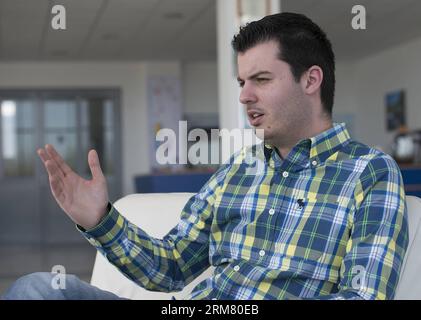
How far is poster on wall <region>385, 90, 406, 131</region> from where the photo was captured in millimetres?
7777

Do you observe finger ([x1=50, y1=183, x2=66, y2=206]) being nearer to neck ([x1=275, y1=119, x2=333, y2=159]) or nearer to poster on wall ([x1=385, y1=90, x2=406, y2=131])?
neck ([x1=275, y1=119, x2=333, y2=159])

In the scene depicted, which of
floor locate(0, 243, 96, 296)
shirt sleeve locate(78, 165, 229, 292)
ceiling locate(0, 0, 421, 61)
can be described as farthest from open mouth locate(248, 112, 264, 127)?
ceiling locate(0, 0, 421, 61)

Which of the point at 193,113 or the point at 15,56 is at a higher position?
the point at 15,56

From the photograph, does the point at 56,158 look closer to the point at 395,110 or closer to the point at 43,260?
the point at 43,260

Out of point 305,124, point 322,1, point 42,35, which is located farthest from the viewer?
point 42,35

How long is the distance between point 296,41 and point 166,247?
538 millimetres

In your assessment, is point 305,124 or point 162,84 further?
point 162,84

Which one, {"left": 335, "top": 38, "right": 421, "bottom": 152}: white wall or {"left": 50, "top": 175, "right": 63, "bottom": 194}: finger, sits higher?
{"left": 335, "top": 38, "right": 421, "bottom": 152}: white wall

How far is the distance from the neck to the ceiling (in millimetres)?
4125

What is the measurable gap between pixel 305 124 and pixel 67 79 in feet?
24.6

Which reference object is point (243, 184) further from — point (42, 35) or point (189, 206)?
point (42, 35)

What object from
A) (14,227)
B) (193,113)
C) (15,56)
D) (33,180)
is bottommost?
(14,227)
